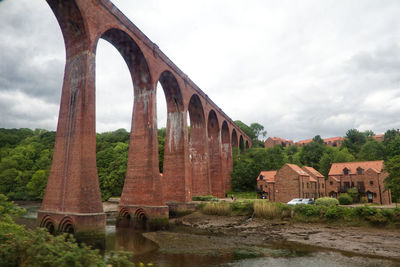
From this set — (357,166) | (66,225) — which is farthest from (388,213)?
(357,166)

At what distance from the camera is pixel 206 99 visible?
3612cm

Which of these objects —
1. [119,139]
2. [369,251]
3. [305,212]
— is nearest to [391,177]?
[305,212]

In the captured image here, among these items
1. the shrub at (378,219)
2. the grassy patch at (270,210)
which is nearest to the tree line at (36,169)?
the grassy patch at (270,210)

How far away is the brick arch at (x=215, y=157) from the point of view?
39781 millimetres

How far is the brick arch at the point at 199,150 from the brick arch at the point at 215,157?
4.36 metres

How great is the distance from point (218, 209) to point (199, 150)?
1146 cm

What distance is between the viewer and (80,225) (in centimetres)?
1302

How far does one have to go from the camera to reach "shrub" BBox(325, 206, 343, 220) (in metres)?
19.8

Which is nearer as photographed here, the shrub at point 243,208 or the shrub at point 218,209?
the shrub at point 243,208

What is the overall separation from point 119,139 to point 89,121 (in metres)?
51.9

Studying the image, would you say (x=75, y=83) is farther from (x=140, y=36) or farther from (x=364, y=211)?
(x=364, y=211)

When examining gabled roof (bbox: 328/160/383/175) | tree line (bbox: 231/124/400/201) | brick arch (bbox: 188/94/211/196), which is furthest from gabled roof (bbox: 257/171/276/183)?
brick arch (bbox: 188/94/211/196)

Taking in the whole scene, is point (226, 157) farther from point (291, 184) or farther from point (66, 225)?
point (66, 225)

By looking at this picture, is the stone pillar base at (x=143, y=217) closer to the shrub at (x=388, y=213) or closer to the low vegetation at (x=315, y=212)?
the low vegetation at (x=315, y=212)
